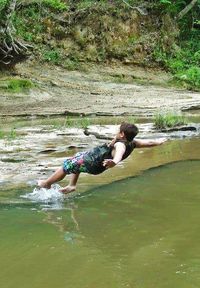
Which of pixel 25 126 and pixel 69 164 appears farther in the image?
pixel 25 126

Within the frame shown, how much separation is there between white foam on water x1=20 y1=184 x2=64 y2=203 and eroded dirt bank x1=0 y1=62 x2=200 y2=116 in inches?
358

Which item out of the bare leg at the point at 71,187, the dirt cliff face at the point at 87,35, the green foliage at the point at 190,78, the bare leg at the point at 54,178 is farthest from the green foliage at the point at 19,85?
the bare leg at the point at 71,187

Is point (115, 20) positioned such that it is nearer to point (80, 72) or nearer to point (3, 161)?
point (80, 72)

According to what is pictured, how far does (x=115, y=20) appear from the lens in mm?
24844

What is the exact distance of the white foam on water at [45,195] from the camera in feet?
21.6

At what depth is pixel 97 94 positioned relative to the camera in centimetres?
1966

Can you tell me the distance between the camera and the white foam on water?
658 cm

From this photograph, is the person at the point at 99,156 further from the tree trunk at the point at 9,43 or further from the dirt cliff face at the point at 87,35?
the dirt cliff face at the point at 87,35

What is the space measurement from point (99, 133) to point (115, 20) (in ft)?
46.2

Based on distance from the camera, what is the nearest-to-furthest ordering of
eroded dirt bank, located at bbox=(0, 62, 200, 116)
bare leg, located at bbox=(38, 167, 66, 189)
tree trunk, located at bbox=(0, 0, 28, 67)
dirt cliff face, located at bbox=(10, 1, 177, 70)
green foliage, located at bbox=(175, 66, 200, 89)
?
bare leg, located at bbox=(38, 167, 66, 189) → eroded dirt bank, located at bbox=(0, 62, 200, 116) → tree trunk, located at bbox=(0, 0, 28, 67) → green foliage, located at bbox=(175, 66, 200, 89) → dirt cliff face, located at bbox=(10, 1, 177, 70)

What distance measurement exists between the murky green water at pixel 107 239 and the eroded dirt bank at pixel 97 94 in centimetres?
972

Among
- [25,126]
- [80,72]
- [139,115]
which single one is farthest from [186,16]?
[25,126]

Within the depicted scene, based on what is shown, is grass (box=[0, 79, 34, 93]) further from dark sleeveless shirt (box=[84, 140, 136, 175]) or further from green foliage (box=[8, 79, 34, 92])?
dark sleeveless shirt (box=[84, 140, 136, 175])

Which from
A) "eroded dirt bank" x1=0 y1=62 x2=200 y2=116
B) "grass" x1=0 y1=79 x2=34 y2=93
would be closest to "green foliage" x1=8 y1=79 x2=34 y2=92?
Result: "grass" x1=0 y1=79 x2=34 y2=93
